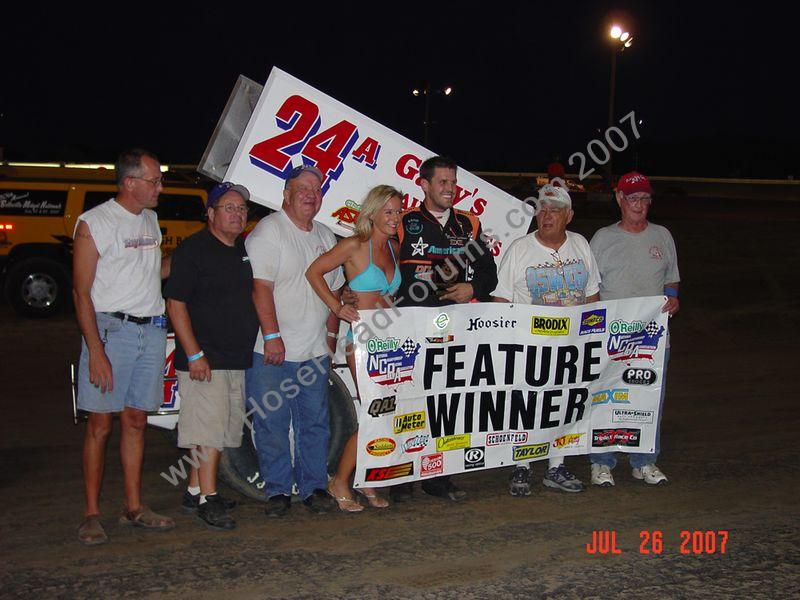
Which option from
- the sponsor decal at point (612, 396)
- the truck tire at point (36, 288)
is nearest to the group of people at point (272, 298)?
the sponsor decal at point (612, 396)

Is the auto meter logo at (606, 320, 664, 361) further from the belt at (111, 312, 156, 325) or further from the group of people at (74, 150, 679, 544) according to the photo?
the belt at (111, 312, 156, 325)

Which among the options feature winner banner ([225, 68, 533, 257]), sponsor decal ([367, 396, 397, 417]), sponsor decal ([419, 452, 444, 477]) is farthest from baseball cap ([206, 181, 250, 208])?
sponsor decal ([419, 452, 444, 477])

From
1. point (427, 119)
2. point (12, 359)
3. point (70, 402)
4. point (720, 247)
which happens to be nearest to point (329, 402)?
point (70, 402)

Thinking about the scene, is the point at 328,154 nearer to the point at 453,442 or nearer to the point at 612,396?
the point at 453,442

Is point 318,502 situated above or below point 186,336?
below

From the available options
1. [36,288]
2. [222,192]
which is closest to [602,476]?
[222,192]

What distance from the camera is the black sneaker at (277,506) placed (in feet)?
17.4

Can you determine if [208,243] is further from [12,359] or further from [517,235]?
Result: [12,359]

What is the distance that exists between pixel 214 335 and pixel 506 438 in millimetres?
2124

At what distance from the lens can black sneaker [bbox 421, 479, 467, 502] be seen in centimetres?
571

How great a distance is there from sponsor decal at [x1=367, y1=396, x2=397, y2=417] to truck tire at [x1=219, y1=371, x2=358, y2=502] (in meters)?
0.42

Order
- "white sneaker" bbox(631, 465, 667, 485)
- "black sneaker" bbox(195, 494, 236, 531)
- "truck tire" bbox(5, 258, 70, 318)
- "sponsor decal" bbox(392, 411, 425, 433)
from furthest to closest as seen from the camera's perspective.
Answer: "truck tire" bbox(5, 258, 70, 318), "white sneaker" bbox(631, 465, 667, 485), "sponsor decal" bbox(392, 411, 425, 433), "black sneaker" bbox(195, 494, 236, 531)

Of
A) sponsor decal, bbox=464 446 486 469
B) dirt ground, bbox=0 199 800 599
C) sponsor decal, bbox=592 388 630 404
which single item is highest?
sponsor decal, bbox=592 388 630 404

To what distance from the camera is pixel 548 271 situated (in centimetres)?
589
